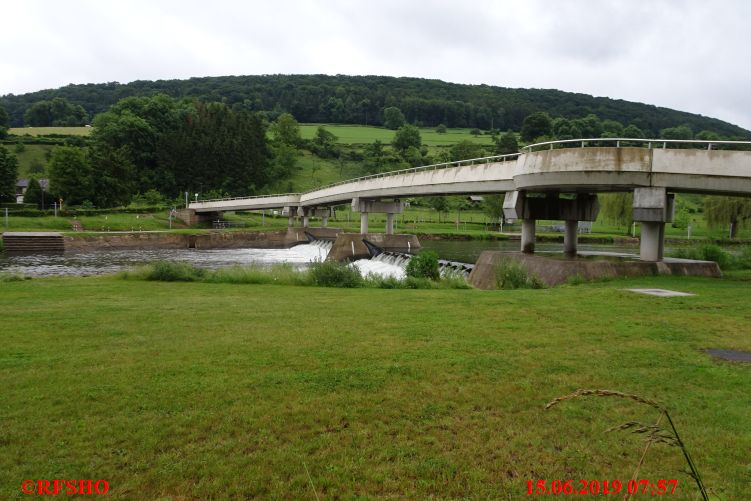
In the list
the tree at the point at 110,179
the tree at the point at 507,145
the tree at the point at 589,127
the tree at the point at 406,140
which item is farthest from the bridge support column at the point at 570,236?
the tree at the point at 406,140

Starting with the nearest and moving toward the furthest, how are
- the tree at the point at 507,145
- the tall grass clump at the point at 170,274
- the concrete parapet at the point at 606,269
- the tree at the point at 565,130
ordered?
the concrete parapet at the point at 606,269 → the tall grass clump at the point at 170,274 → the tree at the point at 565,130 → the tree at the point at 507,145

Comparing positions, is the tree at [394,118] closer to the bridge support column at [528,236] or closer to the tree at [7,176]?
the tree at [7,176]

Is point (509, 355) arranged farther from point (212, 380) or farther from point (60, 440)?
point (60, 440)

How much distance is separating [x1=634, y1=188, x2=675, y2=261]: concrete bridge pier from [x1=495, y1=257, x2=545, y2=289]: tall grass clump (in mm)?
4860

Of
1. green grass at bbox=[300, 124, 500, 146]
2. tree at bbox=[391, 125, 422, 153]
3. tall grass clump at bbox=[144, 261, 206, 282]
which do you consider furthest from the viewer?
green grass at bbox=[300, 124, 500, 146]

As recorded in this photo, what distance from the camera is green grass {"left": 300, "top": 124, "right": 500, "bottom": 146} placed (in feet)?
497

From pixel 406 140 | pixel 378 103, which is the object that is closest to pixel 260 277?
pixel 406 140

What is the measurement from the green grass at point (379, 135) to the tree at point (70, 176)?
83.6 m

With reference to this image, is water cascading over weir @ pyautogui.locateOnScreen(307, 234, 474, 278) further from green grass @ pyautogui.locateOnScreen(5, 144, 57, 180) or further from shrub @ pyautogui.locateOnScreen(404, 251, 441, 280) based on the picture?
green grass @ pyautogui.locateOnScreen(5, 144, 57, 180)

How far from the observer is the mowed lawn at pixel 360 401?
15.4ft

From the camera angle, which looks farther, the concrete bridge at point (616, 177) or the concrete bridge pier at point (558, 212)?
the concrete bridge pier at point (558, 212)

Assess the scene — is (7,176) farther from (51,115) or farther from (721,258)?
(51,115)

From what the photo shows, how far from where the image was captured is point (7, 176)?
76.6 meters

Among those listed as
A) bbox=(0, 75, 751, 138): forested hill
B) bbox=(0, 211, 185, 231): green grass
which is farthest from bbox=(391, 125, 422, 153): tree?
bbox=(0, 211, 185, 231): green grass
